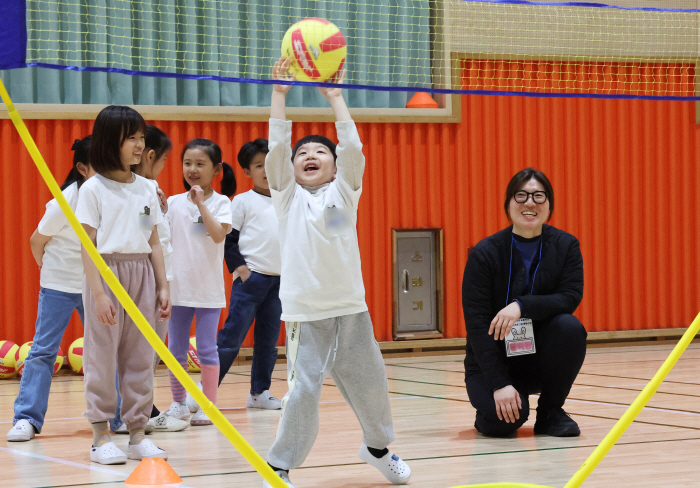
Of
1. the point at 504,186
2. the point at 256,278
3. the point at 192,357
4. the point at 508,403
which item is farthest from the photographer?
the point at 504,186

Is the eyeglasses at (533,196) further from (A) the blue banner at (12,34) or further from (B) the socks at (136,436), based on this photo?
(A) the blue banner at (12,34)

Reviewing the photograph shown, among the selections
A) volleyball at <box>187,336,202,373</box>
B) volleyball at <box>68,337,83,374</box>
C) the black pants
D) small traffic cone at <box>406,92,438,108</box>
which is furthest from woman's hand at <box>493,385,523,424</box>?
small traffic cone at <box>406,92,438,108</box>

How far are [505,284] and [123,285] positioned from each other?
5.28 ft

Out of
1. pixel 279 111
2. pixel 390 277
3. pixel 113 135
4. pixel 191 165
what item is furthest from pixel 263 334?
pixel 390 277

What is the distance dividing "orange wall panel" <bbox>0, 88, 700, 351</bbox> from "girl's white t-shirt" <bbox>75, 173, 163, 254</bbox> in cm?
334

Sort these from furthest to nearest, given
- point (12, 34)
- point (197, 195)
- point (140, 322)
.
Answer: point (197, 195)
point (12, 34)
point (140, 322)

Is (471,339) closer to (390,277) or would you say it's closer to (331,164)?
(331,164)

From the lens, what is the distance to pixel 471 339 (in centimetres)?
403

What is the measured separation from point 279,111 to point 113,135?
793mm

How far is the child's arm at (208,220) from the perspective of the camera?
4.37 m

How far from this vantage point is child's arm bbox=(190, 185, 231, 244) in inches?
172

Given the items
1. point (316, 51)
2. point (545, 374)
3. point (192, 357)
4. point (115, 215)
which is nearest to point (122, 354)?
point (115, 215)

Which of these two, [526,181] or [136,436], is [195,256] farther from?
[526,181]

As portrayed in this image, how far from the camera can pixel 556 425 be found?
4012mm
